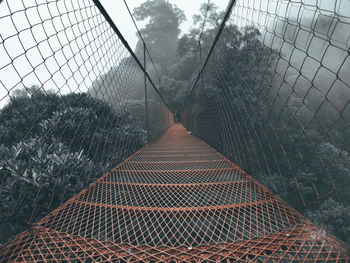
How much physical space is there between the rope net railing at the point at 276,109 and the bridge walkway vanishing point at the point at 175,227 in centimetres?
12

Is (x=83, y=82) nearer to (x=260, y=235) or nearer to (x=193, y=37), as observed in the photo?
(x=260, y=235)

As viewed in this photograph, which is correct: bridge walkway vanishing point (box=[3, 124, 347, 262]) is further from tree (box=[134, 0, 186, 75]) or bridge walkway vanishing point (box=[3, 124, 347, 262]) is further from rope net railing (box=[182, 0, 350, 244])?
tree (box=[134, 0, 186, 75])

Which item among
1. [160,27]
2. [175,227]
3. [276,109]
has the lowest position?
[175,227]

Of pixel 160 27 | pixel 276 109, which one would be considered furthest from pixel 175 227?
pixel 160 27

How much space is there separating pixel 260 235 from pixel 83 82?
4.29 ft

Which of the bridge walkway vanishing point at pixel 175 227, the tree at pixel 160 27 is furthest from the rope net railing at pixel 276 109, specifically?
the tree at pixel 160 27

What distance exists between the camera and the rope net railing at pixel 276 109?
2.73ft

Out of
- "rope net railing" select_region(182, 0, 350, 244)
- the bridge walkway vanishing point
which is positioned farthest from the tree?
the bridge walkway vanishing point

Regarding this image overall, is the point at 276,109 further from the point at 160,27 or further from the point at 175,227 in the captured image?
the point at 160,27

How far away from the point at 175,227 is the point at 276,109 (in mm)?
9869

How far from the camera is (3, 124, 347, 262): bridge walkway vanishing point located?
535 millimetres

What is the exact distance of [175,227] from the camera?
0.69m

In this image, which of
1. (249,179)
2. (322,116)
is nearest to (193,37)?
(322,116)

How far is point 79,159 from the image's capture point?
1.50m
